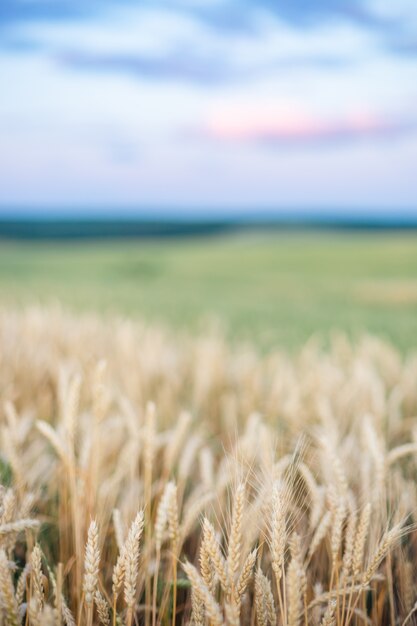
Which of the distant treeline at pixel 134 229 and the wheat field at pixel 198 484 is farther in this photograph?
the distant treeline at pixel 134 229

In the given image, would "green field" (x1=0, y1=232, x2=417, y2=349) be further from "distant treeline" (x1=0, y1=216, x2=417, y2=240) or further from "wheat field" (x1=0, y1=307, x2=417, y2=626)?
"distant treeline" (x1=0, y1=216, x2=417, y2=240)

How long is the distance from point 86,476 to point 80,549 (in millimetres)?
167

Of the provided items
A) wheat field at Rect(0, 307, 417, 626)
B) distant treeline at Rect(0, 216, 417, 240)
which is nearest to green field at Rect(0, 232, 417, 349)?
wheat field at Rect(0, 307, 417, 626)

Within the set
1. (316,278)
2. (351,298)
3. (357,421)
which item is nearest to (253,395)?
(357,421)

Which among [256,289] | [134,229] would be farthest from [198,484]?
[134,229]

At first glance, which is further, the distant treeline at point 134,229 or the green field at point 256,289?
the distant treeline at point 134,229

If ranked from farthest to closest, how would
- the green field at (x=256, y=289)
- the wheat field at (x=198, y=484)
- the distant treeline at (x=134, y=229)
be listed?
the distant treeline at (x=134, y=229), the green field at (x=256, y=289), the wheat field at (x=198, y=484)

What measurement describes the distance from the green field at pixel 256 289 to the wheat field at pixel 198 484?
32.1 inches

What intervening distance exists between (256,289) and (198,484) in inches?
214

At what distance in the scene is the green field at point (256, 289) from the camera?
4.16m

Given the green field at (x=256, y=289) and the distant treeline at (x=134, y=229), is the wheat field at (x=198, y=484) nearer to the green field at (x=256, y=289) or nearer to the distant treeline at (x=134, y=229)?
the green field at (x=256, y=289)

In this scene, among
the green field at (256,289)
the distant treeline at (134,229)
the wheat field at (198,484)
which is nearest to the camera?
the wheat field at (198,484)

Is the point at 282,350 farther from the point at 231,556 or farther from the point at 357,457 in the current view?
the point at 231,556

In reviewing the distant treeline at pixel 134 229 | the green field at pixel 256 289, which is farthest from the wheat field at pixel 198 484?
the distant treeline at pixel 134 229
